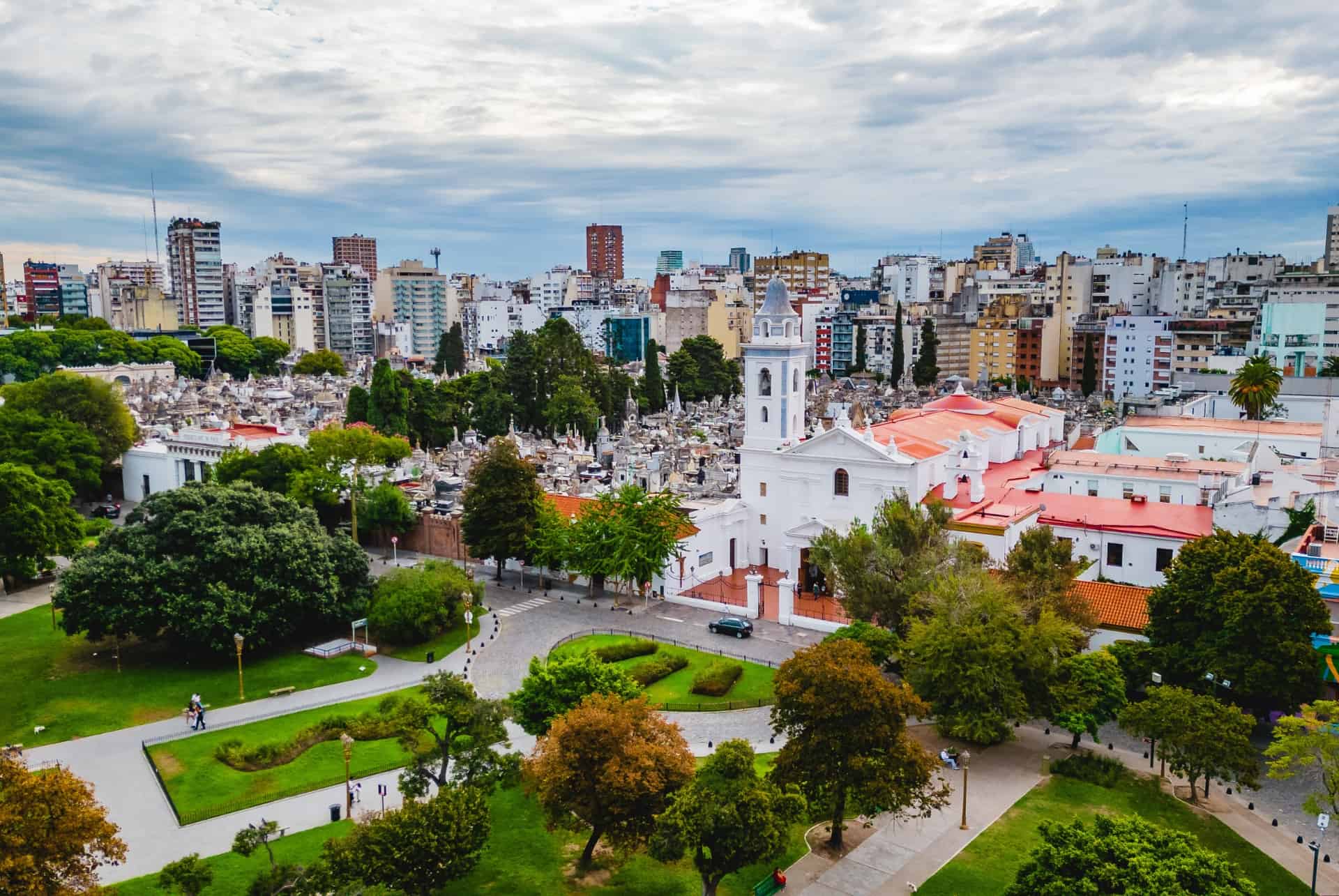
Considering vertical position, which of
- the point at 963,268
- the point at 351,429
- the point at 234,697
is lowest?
the point at 234,697

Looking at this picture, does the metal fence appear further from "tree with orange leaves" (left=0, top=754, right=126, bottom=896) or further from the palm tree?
the palm tree

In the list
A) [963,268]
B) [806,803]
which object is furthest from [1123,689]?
[963,268]

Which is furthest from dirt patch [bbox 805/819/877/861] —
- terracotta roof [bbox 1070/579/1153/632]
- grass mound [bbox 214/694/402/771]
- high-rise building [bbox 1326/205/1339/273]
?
high-rise building [bbox 1326/205/1339/273]

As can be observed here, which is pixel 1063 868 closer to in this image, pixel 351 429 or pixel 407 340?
pixel 351 429

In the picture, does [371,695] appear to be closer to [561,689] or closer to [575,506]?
[561,689]

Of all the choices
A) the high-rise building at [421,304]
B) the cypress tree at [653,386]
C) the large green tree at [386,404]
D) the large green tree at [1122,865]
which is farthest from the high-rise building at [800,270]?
the large green tree at [1122,865]

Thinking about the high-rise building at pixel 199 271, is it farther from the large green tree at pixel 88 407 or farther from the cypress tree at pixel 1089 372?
the cypress tree at pixel 1089 372
